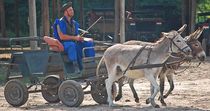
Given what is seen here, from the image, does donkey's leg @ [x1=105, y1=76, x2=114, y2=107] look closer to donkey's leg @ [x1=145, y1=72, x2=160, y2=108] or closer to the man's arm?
donkey's leg @ [x1=145, y1=72, x2=160, y2=108]

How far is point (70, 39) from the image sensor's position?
1317cm

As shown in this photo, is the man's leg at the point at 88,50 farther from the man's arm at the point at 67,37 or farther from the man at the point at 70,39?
the man's arm at the point at 67,37

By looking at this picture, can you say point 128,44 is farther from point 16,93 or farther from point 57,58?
point 16,93

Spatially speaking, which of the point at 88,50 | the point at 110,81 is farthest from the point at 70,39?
the point at 110,81

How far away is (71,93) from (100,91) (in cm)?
72

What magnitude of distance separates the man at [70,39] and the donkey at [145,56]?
52 cm

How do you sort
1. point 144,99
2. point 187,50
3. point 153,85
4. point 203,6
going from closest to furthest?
point 187,50
point 153,85
point 144,99
point 203,6

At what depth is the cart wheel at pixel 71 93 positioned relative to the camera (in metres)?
12.7

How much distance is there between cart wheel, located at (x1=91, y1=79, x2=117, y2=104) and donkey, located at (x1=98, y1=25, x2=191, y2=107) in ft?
0.97

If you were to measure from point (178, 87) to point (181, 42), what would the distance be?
3.99 m

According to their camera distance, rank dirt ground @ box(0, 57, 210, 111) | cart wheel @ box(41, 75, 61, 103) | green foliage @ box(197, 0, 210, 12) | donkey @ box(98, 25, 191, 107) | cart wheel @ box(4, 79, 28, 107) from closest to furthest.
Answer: donkey @ box(98, 25, 191, 107) → dirt ground @ box(0, 57, 210, 111) → cart wheel @ box(4, 79, 28, 107) → cart wheel @ box(41, 75, 61, 103) → green foliage @ box(197, 0, 210, 12)

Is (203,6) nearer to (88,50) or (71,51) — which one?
(88,50)

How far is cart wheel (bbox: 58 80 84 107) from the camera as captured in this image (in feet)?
41.6

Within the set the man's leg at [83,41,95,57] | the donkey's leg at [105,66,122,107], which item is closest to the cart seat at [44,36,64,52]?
the man's leg at [83,41,95,57]
